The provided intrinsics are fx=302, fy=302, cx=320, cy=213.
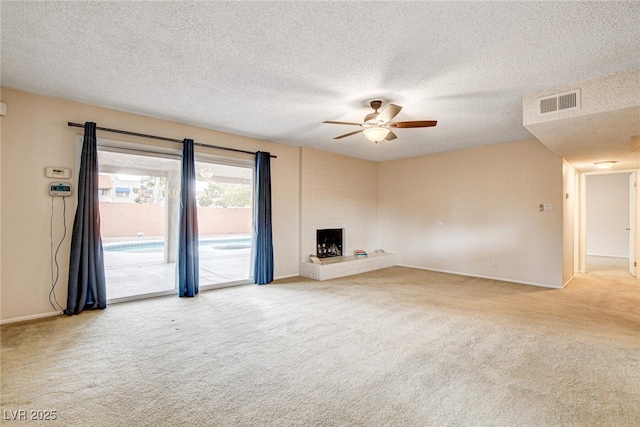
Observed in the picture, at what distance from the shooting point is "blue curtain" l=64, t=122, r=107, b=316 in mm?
3686

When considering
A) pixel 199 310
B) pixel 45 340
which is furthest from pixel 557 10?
pixel 45 340

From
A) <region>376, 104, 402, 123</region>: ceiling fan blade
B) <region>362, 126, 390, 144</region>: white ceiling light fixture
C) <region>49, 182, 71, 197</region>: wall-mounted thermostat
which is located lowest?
<region>49, 182, 71, 197</region>: wall-mounted thermostat

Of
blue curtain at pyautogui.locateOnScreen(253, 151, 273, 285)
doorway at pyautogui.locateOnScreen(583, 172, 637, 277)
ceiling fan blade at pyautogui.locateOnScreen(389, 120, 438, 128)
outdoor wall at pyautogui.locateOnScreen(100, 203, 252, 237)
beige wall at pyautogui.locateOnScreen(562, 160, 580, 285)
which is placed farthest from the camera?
doorway at pyautogui.locateOnScreen(583, 172, 637, 277)

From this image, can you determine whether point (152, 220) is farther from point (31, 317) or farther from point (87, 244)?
point (31, 317)

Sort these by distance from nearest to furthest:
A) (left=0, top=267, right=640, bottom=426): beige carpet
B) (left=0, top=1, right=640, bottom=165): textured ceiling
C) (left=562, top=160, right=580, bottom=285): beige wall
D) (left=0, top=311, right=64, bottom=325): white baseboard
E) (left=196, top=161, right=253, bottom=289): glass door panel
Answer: (left=0, top=267, right=640, bottom=426): beige carpet
(left=0, top=1, right=640, bottom=165): textured ceiling
(left=0, top=311, right=64, bottom=325): white baseboard
(left=196, top=161, right=253, bottom=289): glass door panel
(left=562, top=160, right=580, bottom=285): beige wall

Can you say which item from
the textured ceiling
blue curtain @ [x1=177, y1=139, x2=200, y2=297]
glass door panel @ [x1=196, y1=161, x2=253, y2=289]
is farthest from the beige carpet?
the textured ceiling

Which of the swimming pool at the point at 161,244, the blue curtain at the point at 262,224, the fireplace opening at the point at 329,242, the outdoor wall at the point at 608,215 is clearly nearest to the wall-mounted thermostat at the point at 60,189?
the swimming pool at the point at 161,244

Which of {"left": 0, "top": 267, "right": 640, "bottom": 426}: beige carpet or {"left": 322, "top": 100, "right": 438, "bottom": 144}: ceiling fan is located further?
{"left": 322, "top": 100, "right": 438, "bottom": 144}: ceiling fan

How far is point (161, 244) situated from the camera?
5184 mm

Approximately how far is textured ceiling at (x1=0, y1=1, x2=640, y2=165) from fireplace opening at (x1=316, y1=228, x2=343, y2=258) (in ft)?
10.6

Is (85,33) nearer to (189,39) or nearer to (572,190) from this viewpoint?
(189,39)

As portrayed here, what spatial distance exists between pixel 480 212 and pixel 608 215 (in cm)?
572

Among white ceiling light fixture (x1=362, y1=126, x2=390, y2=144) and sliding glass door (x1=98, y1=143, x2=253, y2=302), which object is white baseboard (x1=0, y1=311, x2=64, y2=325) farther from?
white ceiling light fixture (x1=362, y1=126, x2=390, y2=144)

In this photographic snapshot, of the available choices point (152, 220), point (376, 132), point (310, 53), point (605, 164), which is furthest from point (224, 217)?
point (605, 164)
